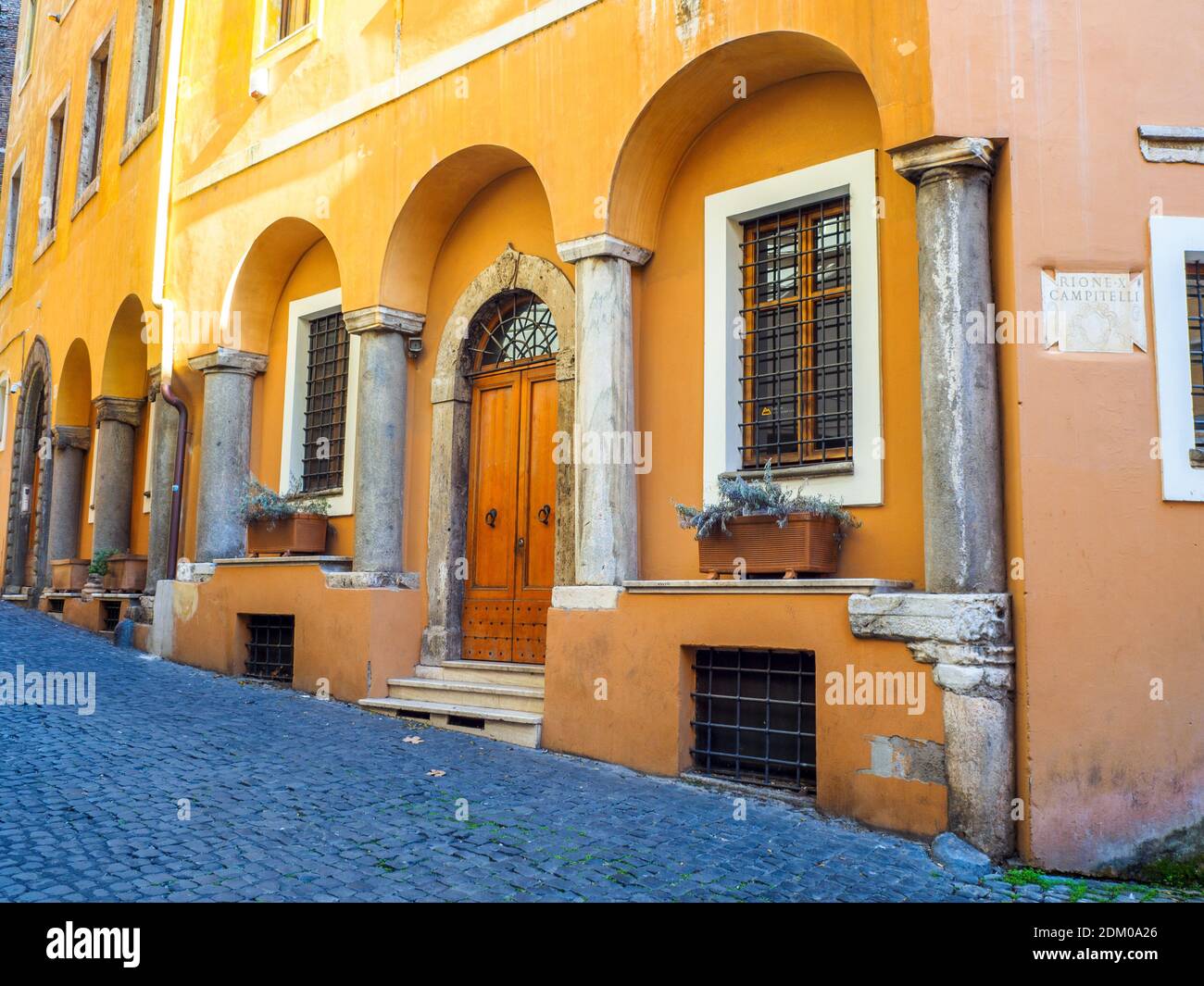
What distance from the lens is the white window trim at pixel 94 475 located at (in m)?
13.7

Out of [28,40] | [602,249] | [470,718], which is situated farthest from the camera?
[28,40]

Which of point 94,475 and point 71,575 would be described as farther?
point 94,475

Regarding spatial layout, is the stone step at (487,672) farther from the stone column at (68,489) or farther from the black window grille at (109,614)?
the stone column at (68,489)

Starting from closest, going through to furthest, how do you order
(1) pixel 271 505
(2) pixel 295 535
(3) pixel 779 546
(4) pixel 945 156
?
1. (4) pixel 945 156
2. (3) pixel 779 546
3. (2) pixel 295 535
4. (1) pixel 271 505

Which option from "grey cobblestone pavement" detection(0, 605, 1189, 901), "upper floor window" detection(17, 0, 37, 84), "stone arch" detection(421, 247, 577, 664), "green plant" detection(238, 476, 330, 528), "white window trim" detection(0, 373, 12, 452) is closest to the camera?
"grey cobblestone pavement" detection(0, 605, 1189, 901)

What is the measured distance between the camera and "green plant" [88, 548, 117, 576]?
12938 mm

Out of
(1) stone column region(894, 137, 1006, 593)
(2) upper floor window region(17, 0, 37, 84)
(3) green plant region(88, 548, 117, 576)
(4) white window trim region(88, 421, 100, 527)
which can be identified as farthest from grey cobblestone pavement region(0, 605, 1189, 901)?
(2) upper floor window region(17, 0, 37, 84)

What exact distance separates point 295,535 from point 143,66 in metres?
7.12

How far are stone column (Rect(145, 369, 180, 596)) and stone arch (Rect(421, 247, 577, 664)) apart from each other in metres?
3.88

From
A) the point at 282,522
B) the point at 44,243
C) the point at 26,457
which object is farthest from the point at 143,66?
the point at 26,457

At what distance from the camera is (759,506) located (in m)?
6.15

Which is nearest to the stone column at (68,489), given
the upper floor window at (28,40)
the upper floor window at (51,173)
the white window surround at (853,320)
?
the upper floor window at (51,173)

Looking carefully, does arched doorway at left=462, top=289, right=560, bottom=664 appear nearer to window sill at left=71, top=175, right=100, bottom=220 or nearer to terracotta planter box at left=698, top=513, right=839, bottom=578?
terracotta planter box at left=698, top=513, right=839, bottom=578

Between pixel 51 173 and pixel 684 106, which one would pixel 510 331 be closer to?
pixel 684 106
